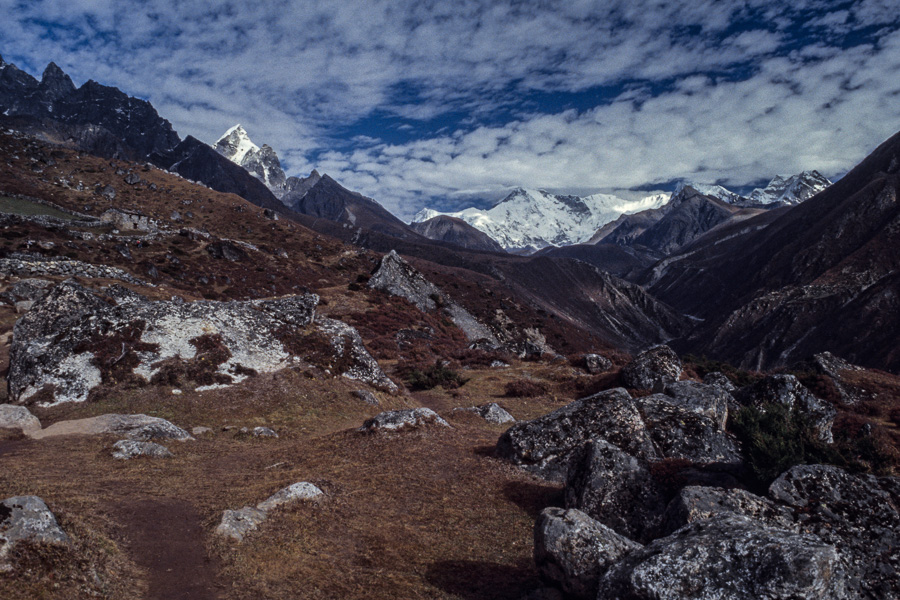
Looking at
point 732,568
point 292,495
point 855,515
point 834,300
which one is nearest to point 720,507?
point 855,515

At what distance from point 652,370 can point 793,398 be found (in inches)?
342

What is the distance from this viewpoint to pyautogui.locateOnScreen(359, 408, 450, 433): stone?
1983cm

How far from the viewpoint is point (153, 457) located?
16109 mm

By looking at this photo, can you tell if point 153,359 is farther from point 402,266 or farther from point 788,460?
point 402,266

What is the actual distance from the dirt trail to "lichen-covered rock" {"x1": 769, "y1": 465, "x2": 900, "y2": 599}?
1139 centimetres

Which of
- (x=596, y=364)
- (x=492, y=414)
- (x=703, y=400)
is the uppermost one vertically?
(x=703, y=400)

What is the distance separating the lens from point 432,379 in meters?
35.4

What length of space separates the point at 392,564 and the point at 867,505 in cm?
945

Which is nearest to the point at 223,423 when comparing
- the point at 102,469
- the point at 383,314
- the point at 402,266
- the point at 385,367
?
the point at 102,469

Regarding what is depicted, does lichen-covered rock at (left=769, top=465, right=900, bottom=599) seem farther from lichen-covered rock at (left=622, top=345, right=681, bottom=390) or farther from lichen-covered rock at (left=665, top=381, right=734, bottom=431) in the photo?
lichen-covered rock at (left=622, top=345, right=681, bottom=390)

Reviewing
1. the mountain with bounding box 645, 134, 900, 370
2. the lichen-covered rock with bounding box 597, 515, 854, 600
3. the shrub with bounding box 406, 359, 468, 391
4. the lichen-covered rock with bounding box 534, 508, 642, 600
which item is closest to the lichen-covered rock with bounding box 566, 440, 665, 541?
the lichen-covered rock with bounding box 534, 508, 642, 600

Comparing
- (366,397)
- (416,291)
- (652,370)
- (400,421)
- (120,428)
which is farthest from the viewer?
(416,291)

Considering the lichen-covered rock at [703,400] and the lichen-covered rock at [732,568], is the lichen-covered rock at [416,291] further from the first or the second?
the lichen-covered rock at [732,568]

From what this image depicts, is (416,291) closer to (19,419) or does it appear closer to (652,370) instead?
(652,370)
